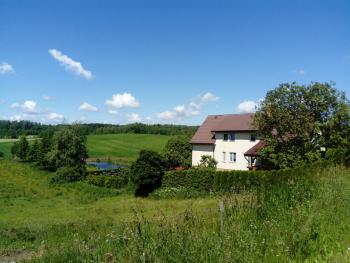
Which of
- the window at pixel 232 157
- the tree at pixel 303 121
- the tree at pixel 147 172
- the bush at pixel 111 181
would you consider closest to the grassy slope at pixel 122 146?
the bush at pixel 111 181

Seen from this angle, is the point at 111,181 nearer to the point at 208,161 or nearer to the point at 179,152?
the point at 179,152

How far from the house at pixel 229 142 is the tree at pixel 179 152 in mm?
1347

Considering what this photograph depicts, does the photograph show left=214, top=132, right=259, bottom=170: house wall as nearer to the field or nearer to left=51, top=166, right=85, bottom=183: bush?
left=51, top=166, right=85, bottom=183: bush

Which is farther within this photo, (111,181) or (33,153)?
(33,153)

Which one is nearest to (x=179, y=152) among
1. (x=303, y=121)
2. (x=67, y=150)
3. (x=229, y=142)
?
(x=229, y=142)

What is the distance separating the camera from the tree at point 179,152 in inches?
2040

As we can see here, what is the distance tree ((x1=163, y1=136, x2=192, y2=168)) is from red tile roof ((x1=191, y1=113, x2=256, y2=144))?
229 centimetres

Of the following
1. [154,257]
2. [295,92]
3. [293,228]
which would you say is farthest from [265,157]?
[154,257]

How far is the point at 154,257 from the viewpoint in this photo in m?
5.05

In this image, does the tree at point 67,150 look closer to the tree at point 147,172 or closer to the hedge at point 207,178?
the tree at point 147,172

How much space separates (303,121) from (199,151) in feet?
66.2

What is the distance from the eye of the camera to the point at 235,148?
4456cm

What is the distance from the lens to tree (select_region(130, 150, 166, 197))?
37625 millimetres

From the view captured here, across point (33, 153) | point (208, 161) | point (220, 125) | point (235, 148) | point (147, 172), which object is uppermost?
point (220, 125)
